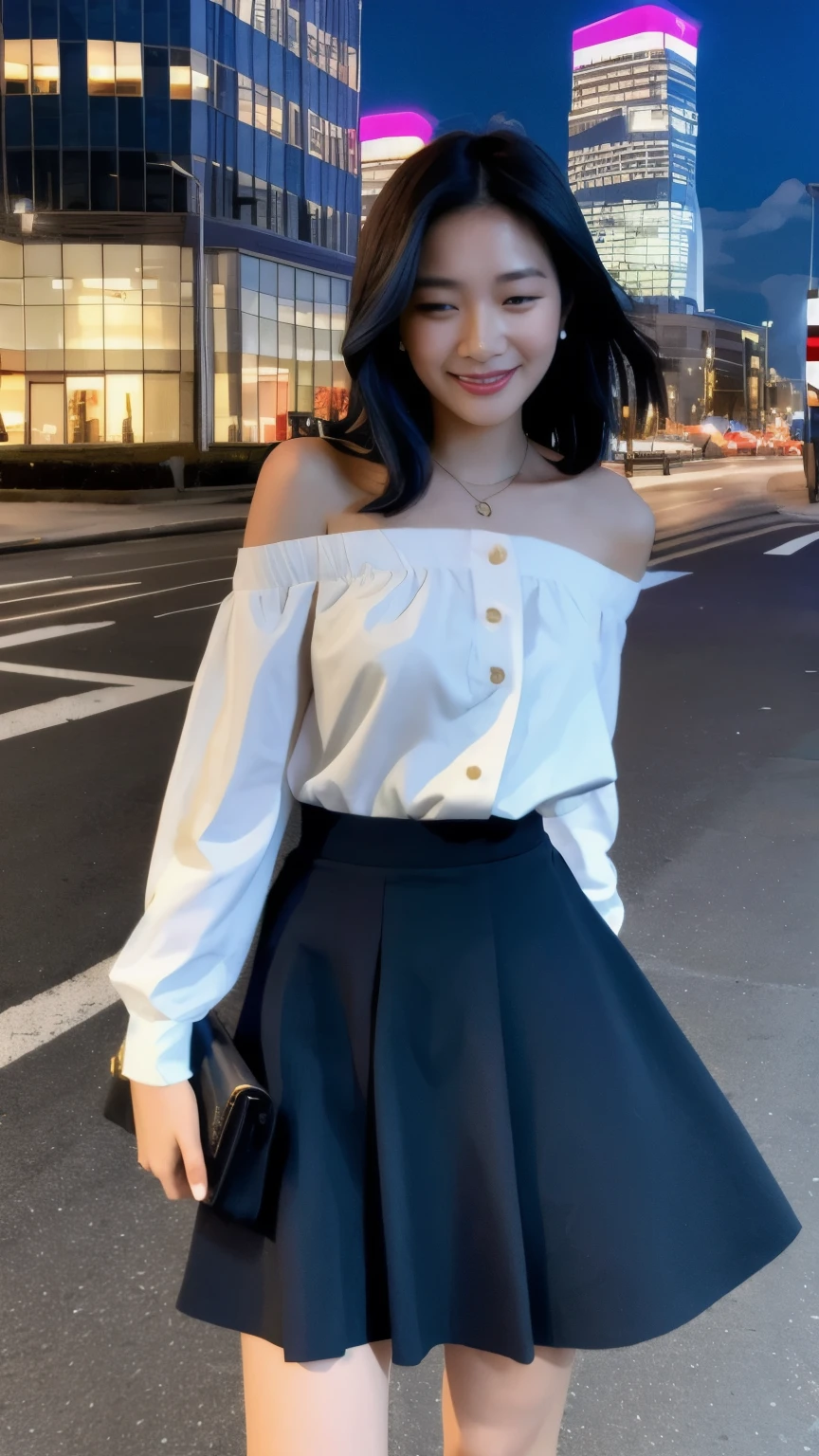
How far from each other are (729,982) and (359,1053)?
2.99 m

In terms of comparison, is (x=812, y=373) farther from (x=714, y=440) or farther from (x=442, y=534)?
(x=714, y=440)

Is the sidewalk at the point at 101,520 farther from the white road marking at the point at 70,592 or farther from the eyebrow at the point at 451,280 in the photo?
the eyebrow at the point at 451,280

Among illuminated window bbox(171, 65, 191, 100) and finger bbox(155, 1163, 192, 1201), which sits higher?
illuminated window bbox(171, 65, 191, 100)

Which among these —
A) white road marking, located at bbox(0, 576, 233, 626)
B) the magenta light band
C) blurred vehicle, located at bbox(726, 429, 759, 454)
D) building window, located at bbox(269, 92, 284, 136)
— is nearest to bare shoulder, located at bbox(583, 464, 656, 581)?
white road marking, located at bbox(0, 576, 233, 626)

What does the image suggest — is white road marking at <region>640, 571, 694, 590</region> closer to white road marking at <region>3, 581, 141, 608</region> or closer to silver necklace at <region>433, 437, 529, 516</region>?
white road marking at <region>3, 581, 141, 608</region>

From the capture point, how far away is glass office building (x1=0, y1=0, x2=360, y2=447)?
4434cm

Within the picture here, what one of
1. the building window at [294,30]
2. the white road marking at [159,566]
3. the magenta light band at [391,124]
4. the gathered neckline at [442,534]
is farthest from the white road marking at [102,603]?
the magenta light band at [391,124]

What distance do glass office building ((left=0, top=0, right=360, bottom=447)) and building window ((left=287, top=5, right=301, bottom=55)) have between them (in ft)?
11.4

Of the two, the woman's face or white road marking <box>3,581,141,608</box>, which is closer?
the woman's face

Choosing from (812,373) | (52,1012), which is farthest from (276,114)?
(52,1012)

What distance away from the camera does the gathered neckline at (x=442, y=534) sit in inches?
64.9

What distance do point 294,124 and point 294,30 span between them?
3.23 metres

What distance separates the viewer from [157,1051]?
1.52m

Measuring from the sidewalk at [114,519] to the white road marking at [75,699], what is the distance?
36.5ft
